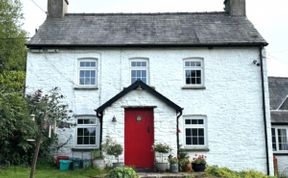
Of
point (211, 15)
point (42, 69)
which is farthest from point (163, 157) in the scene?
point (211, 15)

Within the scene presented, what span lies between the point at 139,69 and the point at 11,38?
1897cm

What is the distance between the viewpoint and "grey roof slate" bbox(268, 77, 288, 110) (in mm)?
24812

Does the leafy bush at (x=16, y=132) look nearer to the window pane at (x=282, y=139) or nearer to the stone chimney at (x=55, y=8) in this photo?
the stone chimney at (x=55, y=8)

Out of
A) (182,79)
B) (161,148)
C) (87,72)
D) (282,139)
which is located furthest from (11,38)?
(282,139)

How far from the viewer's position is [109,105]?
16.0 m

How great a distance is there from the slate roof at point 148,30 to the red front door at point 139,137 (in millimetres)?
3838

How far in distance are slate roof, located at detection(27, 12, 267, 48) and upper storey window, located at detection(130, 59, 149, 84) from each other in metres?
0.90

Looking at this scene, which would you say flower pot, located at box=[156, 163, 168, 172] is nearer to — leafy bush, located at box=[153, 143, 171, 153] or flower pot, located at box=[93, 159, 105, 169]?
leafy bush, located at box=[153, 143, 171, 153]

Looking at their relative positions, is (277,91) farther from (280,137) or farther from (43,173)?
(43,173)

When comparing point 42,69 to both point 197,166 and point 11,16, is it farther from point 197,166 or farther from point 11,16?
point 11,16

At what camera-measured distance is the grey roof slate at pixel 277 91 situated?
81.4 ft

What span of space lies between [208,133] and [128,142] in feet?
13.1

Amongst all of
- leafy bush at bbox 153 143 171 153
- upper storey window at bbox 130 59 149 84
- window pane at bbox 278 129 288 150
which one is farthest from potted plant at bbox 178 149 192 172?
window pane at bbox 278 129 288 150

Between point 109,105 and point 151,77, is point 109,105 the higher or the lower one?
the lower one
